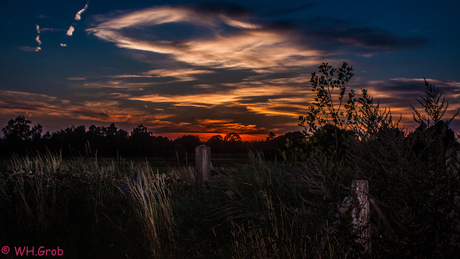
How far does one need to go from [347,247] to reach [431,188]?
1.21 m

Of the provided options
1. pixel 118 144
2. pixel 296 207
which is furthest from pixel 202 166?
pixel 118 144

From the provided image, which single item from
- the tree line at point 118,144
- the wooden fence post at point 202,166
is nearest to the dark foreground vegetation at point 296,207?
the wooden fence post at point 202,166

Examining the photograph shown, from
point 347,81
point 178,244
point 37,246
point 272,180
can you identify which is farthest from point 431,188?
point 37,246

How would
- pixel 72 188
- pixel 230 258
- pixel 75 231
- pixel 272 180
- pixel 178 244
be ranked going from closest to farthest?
pixel 230 258 < pixel 178 244 < pixel 272 180 < pixel 75 231 < pixel 72 188

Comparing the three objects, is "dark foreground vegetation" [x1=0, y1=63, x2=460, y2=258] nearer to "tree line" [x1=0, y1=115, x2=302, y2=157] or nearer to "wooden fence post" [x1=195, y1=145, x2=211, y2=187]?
"wooden fence post" [x1=195, y1=145, x2=211, y2=187]

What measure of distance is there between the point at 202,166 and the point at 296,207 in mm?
3990

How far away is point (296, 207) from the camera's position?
4.71 metres

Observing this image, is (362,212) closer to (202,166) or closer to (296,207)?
(296,207)

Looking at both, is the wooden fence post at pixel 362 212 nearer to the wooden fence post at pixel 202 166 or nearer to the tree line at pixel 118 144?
the wooden fence post at pixel 202 166

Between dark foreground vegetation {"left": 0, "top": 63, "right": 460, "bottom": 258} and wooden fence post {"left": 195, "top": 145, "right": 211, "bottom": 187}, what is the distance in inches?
57.9

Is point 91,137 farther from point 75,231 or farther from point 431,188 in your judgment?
point 431,188

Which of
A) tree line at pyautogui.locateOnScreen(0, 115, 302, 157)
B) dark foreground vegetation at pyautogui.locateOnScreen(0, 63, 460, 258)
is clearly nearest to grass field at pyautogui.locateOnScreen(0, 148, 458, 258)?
dark foreground vegetation at pyautogui.locateOnScreen(0, 63, 460, 258)

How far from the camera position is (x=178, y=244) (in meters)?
5.55

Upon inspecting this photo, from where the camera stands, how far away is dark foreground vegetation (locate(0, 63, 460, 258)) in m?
3.65
